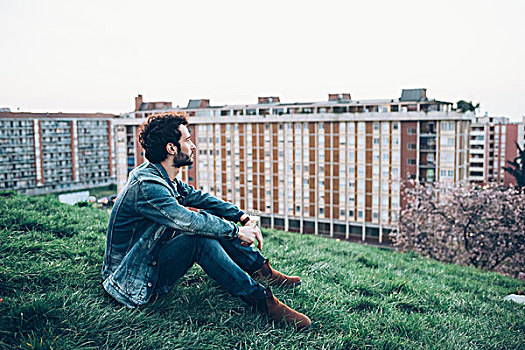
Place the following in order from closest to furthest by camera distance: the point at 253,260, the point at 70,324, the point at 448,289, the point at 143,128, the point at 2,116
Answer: the point at 70,324 < the point at 143,128 < the point at 253,260 < the point at 448,289 < the point at 2,116

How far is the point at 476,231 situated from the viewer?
17453 mm

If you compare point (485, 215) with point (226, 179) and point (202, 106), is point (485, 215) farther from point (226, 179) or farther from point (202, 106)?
point (202, 106)

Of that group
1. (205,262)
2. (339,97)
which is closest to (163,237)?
(205,262)

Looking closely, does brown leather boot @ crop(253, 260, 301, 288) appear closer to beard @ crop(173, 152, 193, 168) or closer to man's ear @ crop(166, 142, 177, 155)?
beard @ crop(173, 152, 193, 168)

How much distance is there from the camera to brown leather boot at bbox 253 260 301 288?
4332 millimetres

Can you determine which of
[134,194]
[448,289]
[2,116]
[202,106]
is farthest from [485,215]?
[2,116]

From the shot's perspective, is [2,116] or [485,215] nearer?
[485,215]

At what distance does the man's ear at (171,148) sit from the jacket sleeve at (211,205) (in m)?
0.62

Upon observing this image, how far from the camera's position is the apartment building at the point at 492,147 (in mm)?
64188

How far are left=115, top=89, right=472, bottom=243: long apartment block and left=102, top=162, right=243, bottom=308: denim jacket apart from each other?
35.9 m

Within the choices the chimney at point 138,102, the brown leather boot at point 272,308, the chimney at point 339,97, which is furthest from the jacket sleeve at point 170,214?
the chimney at point 138,102

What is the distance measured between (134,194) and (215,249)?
79cm

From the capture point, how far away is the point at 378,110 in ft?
135

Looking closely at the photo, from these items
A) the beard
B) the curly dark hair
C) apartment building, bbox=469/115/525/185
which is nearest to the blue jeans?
the beard
